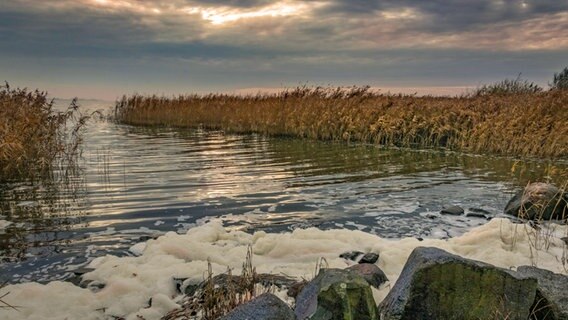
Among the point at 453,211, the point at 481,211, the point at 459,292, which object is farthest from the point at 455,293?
the point at 481,211

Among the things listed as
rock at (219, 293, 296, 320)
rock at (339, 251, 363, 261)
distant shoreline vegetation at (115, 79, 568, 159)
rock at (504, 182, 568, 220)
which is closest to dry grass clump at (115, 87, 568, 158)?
distant shoreline vegetation at (115, 79, 568, 159)

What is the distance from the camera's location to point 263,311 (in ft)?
13.7

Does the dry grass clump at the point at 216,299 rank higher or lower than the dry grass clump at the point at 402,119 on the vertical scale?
lower

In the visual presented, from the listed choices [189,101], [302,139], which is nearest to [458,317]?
[302,139]

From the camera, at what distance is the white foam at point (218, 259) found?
5.94 meters

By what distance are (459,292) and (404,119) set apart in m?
20.6

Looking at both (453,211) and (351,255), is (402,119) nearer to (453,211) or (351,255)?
(453,211)

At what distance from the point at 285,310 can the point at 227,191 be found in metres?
9.21

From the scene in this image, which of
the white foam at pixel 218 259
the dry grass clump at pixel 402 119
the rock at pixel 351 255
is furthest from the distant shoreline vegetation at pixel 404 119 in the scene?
the rock at pixel 351 255

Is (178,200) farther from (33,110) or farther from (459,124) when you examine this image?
(459,124)

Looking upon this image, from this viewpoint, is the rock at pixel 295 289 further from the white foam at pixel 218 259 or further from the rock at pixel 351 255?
the rock at pixel 351 255

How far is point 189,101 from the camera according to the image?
3841 centimetres

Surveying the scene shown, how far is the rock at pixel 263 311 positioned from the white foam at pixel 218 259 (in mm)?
1843

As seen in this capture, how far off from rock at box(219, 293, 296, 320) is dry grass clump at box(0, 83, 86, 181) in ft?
38.3
